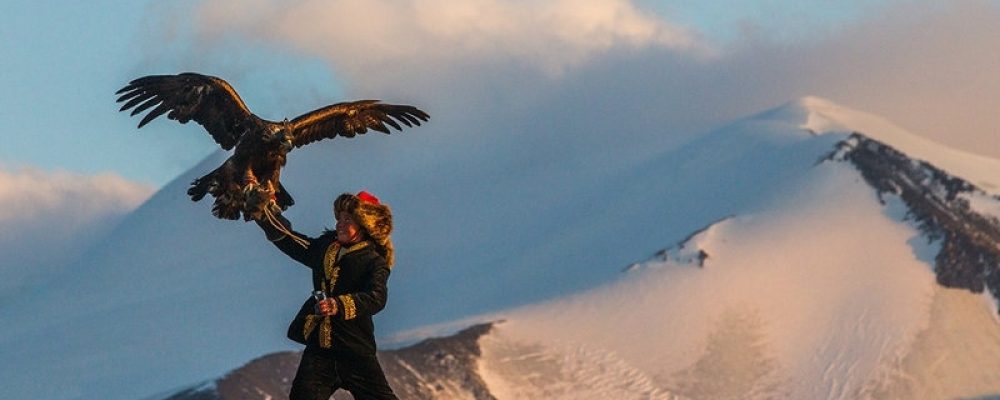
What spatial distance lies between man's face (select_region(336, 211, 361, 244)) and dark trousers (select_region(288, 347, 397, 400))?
1.01 m

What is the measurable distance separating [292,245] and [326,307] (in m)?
1.06

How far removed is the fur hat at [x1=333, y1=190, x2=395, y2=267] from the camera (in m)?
19.9

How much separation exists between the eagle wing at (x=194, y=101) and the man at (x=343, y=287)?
5.46ft

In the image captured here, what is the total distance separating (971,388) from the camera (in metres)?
144

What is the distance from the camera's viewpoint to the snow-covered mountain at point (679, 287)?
143 metres

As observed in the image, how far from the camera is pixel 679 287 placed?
149500 millimetres

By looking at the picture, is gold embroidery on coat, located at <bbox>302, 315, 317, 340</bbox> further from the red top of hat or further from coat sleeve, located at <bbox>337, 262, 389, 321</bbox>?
the red top of hat

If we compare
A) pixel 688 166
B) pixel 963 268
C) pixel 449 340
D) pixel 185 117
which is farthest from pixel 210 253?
pixel 185 117

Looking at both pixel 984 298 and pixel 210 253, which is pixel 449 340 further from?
pixel 210 253

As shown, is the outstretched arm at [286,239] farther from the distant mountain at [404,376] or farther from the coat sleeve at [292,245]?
the distant mountain at [404,376]

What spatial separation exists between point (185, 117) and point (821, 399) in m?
119

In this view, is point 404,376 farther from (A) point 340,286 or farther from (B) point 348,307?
(B) point 348,307

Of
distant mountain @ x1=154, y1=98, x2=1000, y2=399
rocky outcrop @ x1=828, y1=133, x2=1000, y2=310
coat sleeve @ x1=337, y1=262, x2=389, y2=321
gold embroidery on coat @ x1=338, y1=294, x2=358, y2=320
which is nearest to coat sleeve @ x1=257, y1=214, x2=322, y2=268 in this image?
coat sleeve @ x1=337, y1=262, x2=389, y2=321

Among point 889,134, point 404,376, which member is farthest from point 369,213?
point 889,134
